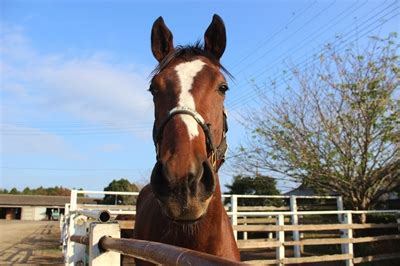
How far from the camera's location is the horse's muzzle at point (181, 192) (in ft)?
5.54

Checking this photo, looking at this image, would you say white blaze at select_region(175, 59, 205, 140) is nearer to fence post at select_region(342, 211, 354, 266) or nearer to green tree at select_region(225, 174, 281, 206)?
fence post at select_region(342, 211, 354, 266)

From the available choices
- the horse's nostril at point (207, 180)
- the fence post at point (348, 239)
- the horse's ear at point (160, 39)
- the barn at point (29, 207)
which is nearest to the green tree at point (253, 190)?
the fence post at point (348, 239)

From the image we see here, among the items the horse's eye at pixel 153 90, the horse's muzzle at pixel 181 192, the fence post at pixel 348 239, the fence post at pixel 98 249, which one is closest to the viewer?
the horse's muzzle at pixel 181 192

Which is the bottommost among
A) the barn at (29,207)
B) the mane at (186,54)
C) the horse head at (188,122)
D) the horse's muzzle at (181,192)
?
the barn at (29,207)

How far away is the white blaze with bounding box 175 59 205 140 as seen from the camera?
6.42 feet

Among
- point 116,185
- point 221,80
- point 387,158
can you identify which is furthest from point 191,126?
point 116,185

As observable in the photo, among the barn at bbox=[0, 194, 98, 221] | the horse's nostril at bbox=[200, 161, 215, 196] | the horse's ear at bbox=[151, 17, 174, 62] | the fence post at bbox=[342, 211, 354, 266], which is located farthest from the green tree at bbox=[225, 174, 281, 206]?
the barn at bbox=[0, 194, 98, 221]

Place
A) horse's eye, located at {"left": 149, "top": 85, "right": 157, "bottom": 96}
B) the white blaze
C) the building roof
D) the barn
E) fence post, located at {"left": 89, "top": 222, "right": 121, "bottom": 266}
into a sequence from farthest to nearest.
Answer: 1. the barn
2. the building roof
3. horse's eye, located at {"left": 149, "top": 85, "right": 157, "bottom": 96}
4. fence post, located at {"left": 89, "top": 222, "right": 121, "bottom": 266}
5. the white blaze

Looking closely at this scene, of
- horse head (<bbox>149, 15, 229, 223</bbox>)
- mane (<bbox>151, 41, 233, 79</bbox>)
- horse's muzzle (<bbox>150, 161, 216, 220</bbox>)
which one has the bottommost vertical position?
horse's muzzle (<bbox>150, 161, 216, 220</bbox>)

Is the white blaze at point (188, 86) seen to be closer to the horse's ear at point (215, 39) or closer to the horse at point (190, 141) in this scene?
the horse at point (190, 141)

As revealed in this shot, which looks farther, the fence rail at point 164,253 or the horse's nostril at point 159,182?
the horse's nostril at point 159,182

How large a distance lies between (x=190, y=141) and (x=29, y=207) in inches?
2859

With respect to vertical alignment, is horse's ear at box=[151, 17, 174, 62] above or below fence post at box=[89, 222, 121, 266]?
above

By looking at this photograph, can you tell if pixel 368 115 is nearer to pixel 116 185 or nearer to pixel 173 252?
pixel 173 252
